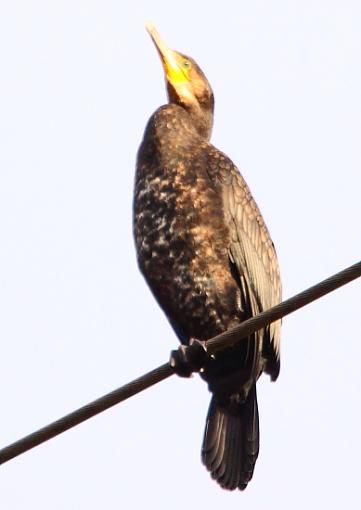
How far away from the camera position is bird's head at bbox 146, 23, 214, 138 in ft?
26.0

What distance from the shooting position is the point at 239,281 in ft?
22.3

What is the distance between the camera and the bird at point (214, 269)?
22.2 ft

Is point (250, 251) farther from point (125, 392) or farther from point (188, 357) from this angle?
point (125, 392)

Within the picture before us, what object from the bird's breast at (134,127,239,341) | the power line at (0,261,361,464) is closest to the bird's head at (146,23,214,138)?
the bird's breast at (134,127,239,341)

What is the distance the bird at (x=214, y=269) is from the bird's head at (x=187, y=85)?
26.3 inches

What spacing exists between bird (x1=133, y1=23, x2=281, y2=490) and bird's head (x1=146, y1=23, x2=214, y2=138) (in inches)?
26.3

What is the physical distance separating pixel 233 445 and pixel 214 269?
3.36 ft

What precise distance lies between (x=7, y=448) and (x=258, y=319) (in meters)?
1.15

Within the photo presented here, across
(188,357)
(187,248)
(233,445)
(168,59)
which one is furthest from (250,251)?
(168,59)

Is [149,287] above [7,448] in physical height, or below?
above

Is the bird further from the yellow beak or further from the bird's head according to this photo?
the yellow beak

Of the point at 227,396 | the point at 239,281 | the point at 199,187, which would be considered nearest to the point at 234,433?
the point at 227,396

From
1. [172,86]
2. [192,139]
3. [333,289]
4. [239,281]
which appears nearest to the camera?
[333,289]

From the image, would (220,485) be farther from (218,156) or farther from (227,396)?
(218,156)
